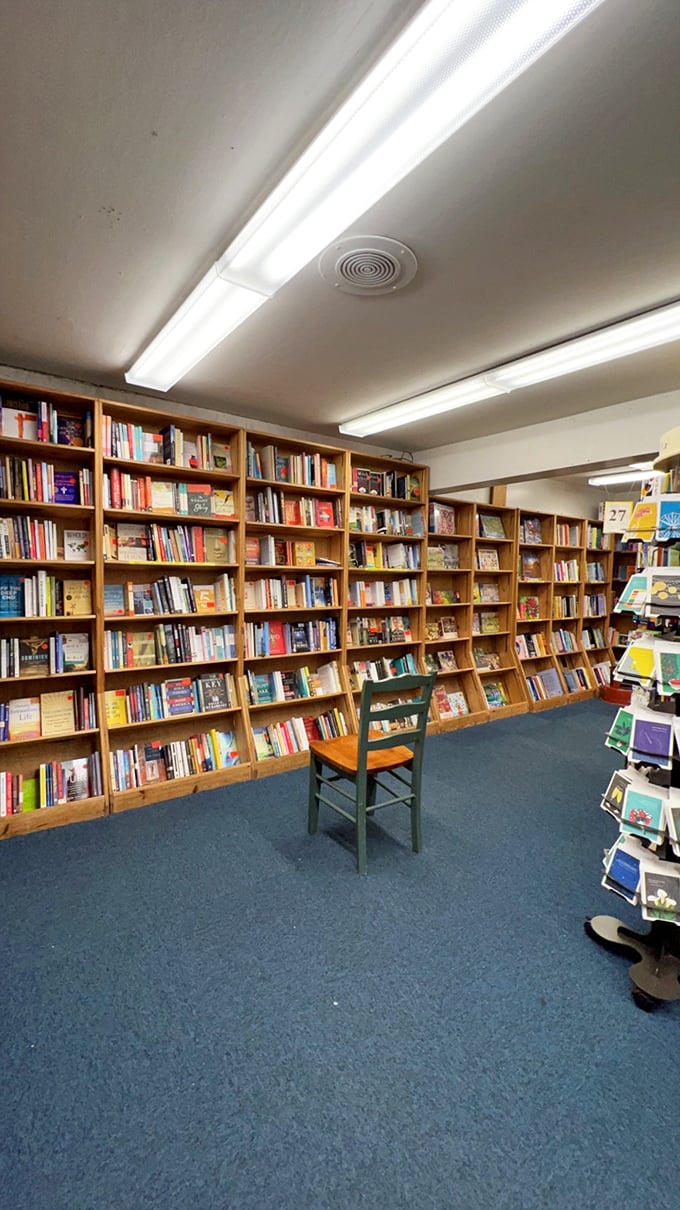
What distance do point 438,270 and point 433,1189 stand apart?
2.75 metres

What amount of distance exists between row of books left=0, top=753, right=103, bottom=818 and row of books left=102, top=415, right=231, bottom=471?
1.85 metres

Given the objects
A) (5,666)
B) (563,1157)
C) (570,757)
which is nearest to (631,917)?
(563,1157)

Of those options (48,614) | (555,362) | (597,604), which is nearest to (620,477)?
(597,604)

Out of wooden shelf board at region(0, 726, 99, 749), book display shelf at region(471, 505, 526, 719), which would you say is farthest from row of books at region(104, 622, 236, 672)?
book display shelf at region(471, 505, 526, 719)

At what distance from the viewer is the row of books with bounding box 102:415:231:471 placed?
Result: 2.97 meters

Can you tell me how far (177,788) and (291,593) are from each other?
5.15 feet

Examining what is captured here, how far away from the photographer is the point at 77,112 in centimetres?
127

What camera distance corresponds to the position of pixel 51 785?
279 centimetres

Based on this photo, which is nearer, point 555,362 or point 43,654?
point 555,362

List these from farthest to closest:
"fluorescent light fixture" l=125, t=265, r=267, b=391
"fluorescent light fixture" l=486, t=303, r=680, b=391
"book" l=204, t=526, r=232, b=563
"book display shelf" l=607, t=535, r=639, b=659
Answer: "book display shelf" l=607, t=535, r=639, b=659 → "book" l=204, t=526, r=232, b=563 → "fluorescent light fixture" l=486, t=303, r=680, b=391 → "fluorescent light fixture" l=125, t=265, r=267, b=391

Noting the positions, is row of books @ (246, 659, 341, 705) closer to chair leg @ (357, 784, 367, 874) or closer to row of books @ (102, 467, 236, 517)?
row of books @ (102, 467, 236, 517)

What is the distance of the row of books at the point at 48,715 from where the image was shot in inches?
107

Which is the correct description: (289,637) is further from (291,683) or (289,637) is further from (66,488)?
A: (66,488)

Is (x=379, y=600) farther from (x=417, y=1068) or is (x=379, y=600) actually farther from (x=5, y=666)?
(x=417, y=1068)
